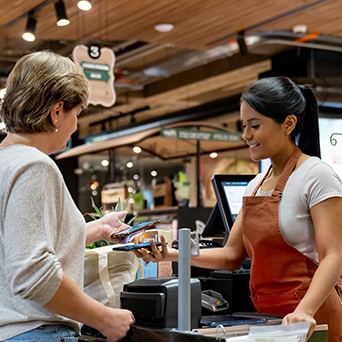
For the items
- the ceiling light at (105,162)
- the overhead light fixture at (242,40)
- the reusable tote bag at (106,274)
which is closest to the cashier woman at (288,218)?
the reusable tote bag at (106,274)

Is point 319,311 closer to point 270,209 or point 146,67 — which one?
point 270,209

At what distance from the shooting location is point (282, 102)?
7.22 feet

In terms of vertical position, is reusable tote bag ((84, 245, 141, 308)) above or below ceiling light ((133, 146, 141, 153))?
below

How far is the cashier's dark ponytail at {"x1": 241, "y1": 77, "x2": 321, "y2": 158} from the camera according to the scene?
86.4 inches

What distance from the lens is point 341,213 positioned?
6.63ft

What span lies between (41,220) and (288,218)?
0.90m

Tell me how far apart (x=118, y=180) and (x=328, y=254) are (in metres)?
11.7

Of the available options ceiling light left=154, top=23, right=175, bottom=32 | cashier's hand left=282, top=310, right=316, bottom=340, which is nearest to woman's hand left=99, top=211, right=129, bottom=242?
cashier's hand left=282, top=310, right=316, bottom=340

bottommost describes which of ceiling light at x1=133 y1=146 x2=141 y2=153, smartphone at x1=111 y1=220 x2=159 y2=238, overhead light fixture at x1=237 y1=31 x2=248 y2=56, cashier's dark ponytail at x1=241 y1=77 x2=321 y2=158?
smartphone at x1=111 y1=220 x2=159 y2=238

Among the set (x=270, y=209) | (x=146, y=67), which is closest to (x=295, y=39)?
(x=146, y=67)

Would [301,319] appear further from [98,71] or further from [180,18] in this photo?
[180,18]

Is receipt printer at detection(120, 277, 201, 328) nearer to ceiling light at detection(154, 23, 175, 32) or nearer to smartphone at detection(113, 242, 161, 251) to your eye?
smartphone at detection(113, 242, 161, 251)

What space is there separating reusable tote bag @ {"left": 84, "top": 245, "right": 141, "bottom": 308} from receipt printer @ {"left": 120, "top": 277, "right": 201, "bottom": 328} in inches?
7.2

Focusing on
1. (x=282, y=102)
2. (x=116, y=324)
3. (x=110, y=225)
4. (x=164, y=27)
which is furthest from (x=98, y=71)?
(x=116, y=324)
